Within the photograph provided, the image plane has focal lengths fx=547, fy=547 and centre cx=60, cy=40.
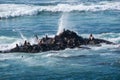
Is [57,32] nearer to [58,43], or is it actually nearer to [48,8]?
[58,43]

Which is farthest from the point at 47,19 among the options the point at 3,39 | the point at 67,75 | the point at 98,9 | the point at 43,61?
the point at 67,75

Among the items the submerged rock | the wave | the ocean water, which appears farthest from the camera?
the wave

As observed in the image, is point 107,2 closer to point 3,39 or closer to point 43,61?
point 3,39

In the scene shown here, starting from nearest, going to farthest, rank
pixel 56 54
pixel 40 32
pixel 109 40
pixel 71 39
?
1. pixel 56 54
2. pixel 71 39
3. pixel 109 40
4. pixel 40 32

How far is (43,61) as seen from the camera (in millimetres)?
47094

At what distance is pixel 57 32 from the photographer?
62938 millimetres

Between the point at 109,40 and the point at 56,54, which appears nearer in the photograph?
the point at 56,54

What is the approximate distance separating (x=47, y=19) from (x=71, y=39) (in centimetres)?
2440

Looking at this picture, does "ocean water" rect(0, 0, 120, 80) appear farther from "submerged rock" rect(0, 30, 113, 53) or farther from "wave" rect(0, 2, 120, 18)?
"submerged rock" rect(0, 30, 113, 53)

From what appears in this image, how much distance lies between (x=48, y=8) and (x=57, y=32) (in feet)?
86.0

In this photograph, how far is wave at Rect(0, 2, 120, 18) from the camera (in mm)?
85250

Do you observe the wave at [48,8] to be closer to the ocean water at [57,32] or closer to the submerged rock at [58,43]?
the ocean water at [57,32]

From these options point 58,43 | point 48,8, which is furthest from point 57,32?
point 48,8

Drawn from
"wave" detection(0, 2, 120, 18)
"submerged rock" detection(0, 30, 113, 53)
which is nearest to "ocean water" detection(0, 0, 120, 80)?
"wave" detection(0, 2, 120, 18)
